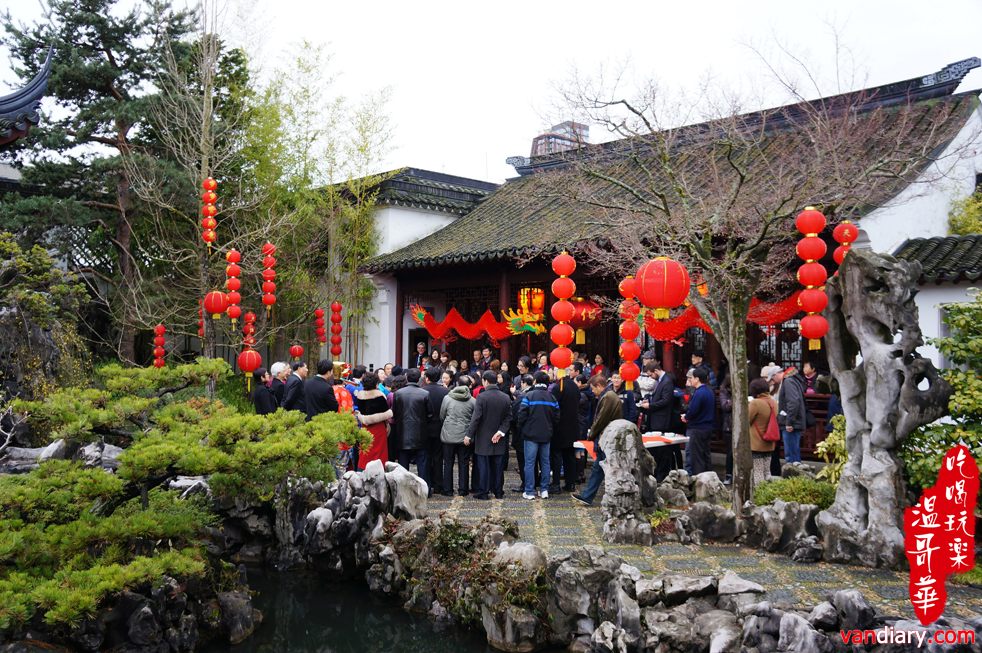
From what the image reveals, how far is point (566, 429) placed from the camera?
808cm

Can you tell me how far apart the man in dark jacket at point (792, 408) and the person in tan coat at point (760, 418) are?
70 centimetres

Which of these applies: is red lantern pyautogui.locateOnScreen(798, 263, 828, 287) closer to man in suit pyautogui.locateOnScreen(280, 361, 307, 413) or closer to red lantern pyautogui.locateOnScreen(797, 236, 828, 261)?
red lantern pyautogui.locateOnScreen(797, 236, 828, 261)

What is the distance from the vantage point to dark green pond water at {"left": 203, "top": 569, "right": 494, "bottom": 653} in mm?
5836

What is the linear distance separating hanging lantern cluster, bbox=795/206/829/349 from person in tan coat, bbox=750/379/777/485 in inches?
41.2

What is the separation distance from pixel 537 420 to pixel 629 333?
1439 mm

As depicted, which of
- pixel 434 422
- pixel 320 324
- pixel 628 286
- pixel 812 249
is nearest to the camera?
pixel 812 249

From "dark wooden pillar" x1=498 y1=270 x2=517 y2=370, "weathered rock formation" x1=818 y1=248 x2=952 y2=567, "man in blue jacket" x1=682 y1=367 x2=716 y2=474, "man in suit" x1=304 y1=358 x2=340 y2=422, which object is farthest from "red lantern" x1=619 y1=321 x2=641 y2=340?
"dark wooden pillar" x1=498 y1=270 x2=517 y2=370

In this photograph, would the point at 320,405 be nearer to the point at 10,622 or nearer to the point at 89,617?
the point at 89,617

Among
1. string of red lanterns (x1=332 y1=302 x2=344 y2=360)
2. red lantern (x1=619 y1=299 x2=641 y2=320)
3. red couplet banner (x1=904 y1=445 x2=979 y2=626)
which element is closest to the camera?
red couplet banner (x1=904 y1=445 x2=979 y2=626)

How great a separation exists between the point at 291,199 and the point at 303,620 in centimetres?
938

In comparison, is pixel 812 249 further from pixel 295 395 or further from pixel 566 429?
pixel 295 395

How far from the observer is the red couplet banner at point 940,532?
412 cm

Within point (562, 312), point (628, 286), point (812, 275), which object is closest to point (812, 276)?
point (812, 275)

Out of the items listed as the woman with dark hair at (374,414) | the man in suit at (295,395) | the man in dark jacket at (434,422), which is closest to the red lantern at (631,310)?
the man in dark jacket at (434,422)
